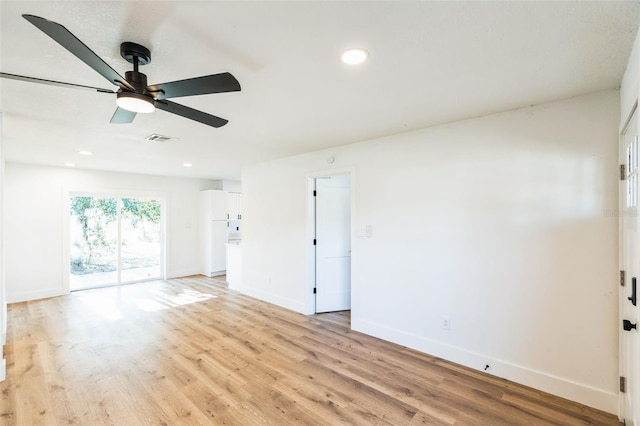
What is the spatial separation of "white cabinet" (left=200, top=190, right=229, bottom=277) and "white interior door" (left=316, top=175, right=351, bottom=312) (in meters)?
3.77

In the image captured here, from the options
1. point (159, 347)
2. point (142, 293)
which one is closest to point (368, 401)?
point (159, 347)

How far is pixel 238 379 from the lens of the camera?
2.70m

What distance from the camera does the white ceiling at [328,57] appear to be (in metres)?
1.37

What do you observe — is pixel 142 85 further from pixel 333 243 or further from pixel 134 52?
pixel 333 243

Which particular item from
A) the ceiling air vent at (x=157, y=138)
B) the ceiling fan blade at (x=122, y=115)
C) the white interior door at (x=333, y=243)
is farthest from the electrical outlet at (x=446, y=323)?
the ceiling air vent at (x=157, y=138)

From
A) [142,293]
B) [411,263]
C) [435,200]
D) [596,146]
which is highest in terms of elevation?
[596,146]

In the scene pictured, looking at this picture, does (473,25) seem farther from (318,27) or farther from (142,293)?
(142,293)

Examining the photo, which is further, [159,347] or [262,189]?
[262,189]

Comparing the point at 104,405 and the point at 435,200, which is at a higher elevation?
the point at 435,200

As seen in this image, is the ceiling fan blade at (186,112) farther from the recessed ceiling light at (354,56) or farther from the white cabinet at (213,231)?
the white cabinet at (213,231)

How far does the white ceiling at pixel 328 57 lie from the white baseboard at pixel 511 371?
7.52 ft

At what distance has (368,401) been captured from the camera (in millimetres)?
2381

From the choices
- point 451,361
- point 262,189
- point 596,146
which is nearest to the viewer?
point 596,146

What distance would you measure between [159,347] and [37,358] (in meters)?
1.16
